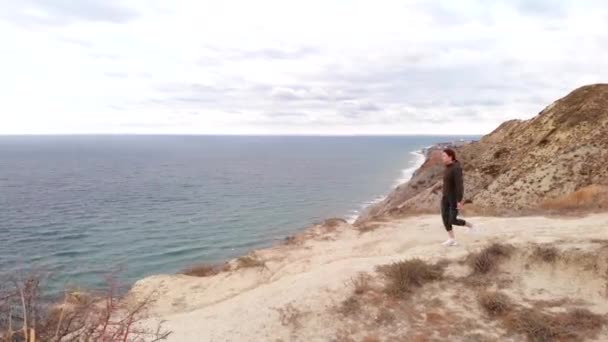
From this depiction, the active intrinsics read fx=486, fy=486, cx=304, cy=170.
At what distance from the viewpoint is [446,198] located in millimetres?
13234

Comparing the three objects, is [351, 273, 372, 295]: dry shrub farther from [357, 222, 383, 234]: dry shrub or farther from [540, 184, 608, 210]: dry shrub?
[540, 184, 608, 210]: dry shrub

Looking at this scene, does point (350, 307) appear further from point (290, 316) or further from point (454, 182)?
point (454, 182)

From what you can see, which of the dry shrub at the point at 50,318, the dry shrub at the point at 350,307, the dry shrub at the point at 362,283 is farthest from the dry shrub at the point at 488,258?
the dry shrub at the point at 50,318

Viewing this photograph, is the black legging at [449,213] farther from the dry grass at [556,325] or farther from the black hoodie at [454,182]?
the dry grass at [556,325]

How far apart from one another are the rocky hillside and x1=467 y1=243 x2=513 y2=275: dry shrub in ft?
27.4

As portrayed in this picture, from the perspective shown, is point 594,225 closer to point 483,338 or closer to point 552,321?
point 552,321

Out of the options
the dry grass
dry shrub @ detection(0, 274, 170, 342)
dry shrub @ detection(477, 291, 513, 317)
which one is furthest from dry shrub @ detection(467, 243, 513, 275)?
dry shrub @ detection(0, 274, 170, 342)

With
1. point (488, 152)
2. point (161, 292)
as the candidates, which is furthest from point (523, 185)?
point (161, 292)

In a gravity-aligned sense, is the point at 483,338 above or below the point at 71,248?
above

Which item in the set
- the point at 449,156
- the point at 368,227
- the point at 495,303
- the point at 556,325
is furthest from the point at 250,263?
the point at 556,325

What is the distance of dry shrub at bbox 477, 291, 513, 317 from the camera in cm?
992

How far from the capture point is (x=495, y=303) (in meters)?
10.0

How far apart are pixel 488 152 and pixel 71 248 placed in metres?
27.9

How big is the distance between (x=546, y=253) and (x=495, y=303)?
2.42 m
